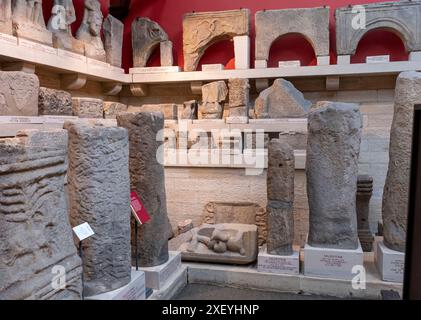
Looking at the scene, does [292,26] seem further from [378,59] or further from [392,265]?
[392,265]

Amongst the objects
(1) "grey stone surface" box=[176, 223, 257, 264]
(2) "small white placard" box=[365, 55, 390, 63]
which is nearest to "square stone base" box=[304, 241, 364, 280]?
(1) "grey stone surface" box=[176, 223, 257, 264]

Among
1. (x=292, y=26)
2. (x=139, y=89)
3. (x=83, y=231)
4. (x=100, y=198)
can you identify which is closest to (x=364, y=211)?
(x=292, y=26)

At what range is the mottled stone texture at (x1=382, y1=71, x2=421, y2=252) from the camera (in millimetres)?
3227

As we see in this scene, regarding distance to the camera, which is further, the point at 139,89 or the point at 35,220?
the point at 139,89

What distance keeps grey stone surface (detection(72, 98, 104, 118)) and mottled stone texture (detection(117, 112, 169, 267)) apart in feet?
5.41

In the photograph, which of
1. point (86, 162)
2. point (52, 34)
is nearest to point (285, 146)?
point (86, 162)

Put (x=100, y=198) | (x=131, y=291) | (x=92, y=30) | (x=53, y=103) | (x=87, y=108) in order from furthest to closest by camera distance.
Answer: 1. (x=92, y=30)
2. (x=87, y=108)
3. (x=53, y=103)
4. (x=131, y=291)
5. (x=100, y=198)

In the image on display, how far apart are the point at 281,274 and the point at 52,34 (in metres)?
3.76

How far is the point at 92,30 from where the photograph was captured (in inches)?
219

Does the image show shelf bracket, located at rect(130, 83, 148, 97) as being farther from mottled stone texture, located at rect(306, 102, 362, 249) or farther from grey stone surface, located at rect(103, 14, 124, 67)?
mottled stone texture, located at rect(306, 102, 362, 249)

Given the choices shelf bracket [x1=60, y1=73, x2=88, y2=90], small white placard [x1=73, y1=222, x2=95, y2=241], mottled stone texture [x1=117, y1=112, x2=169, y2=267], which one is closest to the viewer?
small white placard [x1=73, y1=222, x2=95, y2=241]

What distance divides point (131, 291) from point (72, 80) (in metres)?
3.39

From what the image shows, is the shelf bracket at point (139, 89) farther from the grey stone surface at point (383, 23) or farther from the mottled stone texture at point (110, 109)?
the grey stone surface at point (383, 23)

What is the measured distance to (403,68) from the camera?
17.3 ft
